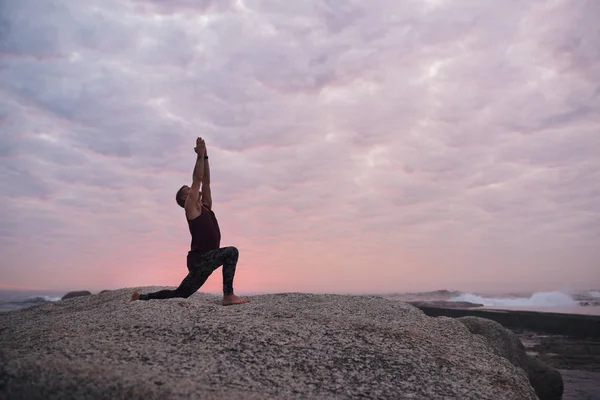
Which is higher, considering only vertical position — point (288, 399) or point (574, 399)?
point (288, 399)

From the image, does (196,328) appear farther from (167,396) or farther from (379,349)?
(379,349)

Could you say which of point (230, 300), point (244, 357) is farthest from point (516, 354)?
point (244, 357)

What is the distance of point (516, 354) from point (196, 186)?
5.75 meters

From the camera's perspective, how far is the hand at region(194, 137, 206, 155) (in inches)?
269

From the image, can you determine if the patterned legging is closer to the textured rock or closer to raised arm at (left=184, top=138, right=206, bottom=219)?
raised arm at (left=184, top=138, right=206, bottom=219)

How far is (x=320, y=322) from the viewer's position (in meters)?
6.19

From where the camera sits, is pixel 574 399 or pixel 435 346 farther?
pixel 574 399

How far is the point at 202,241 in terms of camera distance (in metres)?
6.88

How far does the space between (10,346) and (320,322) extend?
368 centimetres

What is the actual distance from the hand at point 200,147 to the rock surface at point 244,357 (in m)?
2.25

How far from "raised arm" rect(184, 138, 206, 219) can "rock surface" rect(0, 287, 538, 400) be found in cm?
135

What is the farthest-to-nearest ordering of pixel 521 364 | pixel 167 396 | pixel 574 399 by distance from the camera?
pixel 574 399
pixel 521 364
pixel 167 396

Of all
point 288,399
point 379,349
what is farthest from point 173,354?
point 379,349

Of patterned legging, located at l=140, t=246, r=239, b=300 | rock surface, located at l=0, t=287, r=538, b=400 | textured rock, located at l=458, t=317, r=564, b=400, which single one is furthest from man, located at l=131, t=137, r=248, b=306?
textured rock, located at l=458, t=317, r=564, b=400
